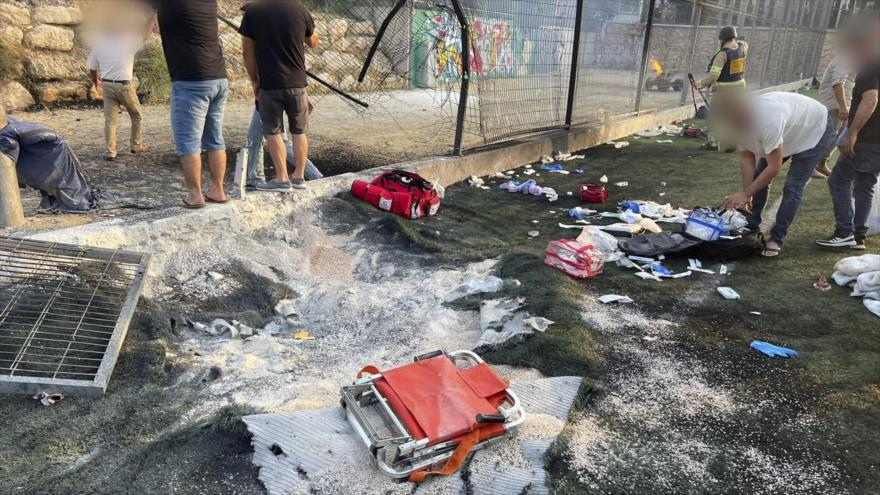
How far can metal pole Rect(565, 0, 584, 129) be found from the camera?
7.71m

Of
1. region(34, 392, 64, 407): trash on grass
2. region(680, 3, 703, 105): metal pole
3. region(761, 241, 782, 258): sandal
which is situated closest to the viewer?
region(34, 392, 64, 407): trash on grass

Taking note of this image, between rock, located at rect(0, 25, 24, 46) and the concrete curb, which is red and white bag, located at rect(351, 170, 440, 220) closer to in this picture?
the concrete curb

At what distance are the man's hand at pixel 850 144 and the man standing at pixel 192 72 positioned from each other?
15.9 feet

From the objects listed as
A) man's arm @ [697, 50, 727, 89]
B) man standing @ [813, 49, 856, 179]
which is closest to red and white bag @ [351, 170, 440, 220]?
man standing @ [813, 49, 856, 179]

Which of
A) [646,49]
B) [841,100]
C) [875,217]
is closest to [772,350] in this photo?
[875,217]

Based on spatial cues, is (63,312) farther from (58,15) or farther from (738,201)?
(58,15)

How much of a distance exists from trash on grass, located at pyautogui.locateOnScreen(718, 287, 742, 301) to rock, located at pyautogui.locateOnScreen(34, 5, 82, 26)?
9083mm

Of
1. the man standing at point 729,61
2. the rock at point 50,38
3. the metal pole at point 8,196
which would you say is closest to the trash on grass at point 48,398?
the metal pole at point 8,196

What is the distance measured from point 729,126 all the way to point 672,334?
1876 mm

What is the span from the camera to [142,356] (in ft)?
9.67

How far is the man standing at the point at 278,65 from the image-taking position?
436 cm

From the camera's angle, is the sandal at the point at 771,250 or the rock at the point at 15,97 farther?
the rock at the point at 15,97

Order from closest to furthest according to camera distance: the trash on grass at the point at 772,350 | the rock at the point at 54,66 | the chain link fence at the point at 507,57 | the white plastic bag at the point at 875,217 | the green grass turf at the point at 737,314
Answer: the green grass turf at the point at 737,314 < the trash on grass at the point at 772,350 < the white plastic bag at the point at 875,217 < the chain link fence at the point at 507,57 < the rock at the point at 54,66

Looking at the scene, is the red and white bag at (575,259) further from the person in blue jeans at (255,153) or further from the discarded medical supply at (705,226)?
the person in blue jeans at (255,153)
